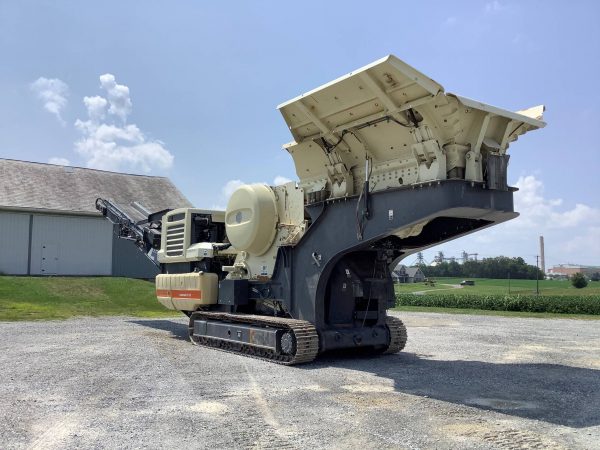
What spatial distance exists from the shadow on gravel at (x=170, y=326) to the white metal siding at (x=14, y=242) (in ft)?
43.2

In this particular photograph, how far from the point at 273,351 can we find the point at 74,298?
1582cm

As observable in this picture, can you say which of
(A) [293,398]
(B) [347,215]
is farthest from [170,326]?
(A) [293,398]

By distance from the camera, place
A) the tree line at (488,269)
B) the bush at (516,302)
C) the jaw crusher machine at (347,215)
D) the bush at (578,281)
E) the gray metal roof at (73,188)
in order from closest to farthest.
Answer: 1. the jaw crusher machine at (347,215)
2. the gray metal roof at (73,188)
3. the bush at (516,302)
4. the bush at (578,281)
5. the tree line at (488,269)

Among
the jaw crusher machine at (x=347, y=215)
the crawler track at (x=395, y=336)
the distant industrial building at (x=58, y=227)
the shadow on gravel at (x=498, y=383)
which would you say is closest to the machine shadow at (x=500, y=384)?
the shadow on gravel at (x=498, y=383)

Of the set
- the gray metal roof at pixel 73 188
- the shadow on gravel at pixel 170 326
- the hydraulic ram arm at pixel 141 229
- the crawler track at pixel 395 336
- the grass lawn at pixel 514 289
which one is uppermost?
the gray metal roof at pixel 73 188

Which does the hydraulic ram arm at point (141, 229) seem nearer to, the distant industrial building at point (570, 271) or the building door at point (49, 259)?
the building door at point (49, 259)

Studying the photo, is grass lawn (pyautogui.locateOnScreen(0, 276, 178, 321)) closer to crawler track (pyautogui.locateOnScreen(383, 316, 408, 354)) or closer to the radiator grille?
the radiator grille

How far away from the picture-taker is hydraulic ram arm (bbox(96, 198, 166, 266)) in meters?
15.4

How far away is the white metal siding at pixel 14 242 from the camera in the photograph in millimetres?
27781

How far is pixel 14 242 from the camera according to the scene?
2805cm

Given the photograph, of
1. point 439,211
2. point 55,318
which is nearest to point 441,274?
point 55,318

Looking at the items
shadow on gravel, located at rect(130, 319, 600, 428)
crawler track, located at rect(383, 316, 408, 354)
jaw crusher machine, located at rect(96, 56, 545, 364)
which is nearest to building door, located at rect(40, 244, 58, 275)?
jaw crusher machine, located at rect(96, 56, 545, 364)

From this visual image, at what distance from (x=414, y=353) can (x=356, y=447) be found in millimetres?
6614

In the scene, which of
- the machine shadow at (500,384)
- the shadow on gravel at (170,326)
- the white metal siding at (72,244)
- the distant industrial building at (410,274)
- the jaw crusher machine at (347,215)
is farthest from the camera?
the distant industrial building at (410,274)
